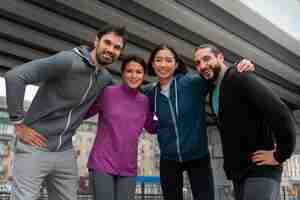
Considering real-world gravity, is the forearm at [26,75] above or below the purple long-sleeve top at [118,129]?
above

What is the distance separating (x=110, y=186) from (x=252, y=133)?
1.04 m

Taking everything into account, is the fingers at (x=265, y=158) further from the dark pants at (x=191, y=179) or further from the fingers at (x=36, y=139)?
the fingers at (x=36, y=139)

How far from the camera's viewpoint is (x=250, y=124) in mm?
2150

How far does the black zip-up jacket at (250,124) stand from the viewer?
80.4 inches

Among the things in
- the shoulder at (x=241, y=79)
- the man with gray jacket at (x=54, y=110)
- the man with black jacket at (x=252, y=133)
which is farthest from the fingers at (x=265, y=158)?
the man with gray jacket at (x=54, y=110)

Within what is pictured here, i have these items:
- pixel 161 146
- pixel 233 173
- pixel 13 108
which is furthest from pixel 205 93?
pixel 13 108

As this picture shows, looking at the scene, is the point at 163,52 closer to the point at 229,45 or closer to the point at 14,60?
the point at 229,45

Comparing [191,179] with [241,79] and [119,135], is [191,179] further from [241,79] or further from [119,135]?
[241,79]

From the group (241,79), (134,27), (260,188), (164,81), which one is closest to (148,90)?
(164,81)

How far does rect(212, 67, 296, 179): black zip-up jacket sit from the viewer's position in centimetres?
204

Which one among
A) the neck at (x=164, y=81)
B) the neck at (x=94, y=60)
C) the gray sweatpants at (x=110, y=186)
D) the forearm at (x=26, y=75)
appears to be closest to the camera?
the forearm at (x=26, y=75)

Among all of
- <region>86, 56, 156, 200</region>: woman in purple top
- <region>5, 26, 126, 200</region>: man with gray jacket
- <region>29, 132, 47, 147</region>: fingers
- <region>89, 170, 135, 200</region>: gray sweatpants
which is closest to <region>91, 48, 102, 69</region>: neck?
<region>5, 26, 126, 200</region>: man with gray jacket

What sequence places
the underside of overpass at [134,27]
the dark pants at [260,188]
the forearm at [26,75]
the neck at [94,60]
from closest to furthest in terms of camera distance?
the dark pants at [260,188] < the forearm at [26,75] < the neck at [94,60] < the underside of overpass at [134,27]

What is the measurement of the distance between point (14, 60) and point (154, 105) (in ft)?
22.3
